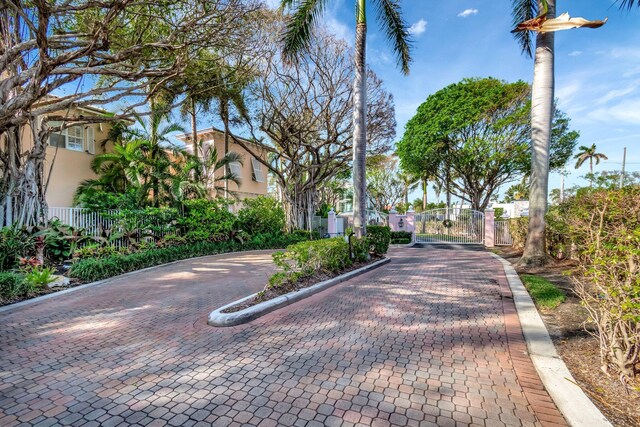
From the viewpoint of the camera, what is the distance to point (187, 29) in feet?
30.0

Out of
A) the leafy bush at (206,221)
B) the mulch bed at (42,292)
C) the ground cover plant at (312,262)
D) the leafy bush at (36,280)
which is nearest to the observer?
the mulch bed at (42,292)

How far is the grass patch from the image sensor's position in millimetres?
5406

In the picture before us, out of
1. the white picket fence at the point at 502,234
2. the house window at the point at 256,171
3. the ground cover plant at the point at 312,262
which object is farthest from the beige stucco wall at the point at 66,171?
the white picket fence at the point at 502,234

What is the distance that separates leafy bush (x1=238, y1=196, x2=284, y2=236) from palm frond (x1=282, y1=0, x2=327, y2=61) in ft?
22.9

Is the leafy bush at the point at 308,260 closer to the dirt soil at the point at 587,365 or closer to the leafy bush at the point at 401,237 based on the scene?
the dirt soil at the point at 587,365

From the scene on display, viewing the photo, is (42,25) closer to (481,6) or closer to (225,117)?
(225,117)

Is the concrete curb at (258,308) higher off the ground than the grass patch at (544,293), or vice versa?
the grass patch at (544,293)

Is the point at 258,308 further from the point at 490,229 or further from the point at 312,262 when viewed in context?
the point at 490,229

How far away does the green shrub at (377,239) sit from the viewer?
34.8ft

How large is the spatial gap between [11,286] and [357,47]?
10.4m

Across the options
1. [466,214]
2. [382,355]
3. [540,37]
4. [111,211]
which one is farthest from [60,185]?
[466,214]

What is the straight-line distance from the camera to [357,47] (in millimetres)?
9930

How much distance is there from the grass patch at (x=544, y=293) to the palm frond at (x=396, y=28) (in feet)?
27.2

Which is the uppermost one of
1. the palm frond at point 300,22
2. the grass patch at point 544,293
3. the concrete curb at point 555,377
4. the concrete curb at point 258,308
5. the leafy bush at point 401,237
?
the palm frond at point 300,22
